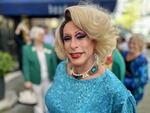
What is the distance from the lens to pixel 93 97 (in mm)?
2260

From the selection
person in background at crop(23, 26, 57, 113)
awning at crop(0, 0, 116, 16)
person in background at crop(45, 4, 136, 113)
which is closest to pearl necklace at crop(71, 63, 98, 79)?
person in background at crop(45, 4, 136, 113)

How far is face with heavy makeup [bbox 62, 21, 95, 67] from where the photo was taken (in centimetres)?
234

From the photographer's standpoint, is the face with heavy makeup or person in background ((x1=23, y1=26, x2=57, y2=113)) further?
person in background ((x1=23, y1=26, x2=57, y2=113))

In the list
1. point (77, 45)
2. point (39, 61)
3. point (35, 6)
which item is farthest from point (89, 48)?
point (35, 6)

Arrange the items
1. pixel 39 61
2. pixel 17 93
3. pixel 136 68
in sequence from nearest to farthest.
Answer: pixel 136 68
pixel 39 61
pixel 17 93

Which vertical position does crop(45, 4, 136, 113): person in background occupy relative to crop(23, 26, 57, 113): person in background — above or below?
above

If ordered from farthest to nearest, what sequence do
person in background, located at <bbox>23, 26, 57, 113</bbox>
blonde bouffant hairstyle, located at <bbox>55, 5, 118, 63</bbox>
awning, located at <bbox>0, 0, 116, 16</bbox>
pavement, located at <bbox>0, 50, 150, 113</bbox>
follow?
1. awning, located at <bbox>0, 0, 116, 16</bbox>
2. pavement, located at <bbox>0, 50, 150, 113</bbox>
3. person in background, located at <bbox>23, 26, 57, 113</bbox>
4. blonde bouffant hairstyle, located at <bbox>55, 5, 118, 63</bbox>

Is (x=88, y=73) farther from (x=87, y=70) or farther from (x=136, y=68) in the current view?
(x=136, y=68)

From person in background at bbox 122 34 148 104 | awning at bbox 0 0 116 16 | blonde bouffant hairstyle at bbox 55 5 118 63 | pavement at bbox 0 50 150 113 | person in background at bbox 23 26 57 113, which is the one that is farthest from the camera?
awning at bbox 0 0 116 16

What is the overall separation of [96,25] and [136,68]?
→ 304 centimetres

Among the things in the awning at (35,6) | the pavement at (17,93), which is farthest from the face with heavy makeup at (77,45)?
the awning at (35,6)

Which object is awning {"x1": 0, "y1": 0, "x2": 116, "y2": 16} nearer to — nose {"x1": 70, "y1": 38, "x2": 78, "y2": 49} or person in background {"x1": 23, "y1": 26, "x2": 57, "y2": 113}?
person in background {"x1": 23, "y1": 26, "x2": 57, "y2": 113}

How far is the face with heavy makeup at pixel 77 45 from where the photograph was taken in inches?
92.1

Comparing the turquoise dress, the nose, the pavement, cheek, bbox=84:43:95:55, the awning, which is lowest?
the pavement
